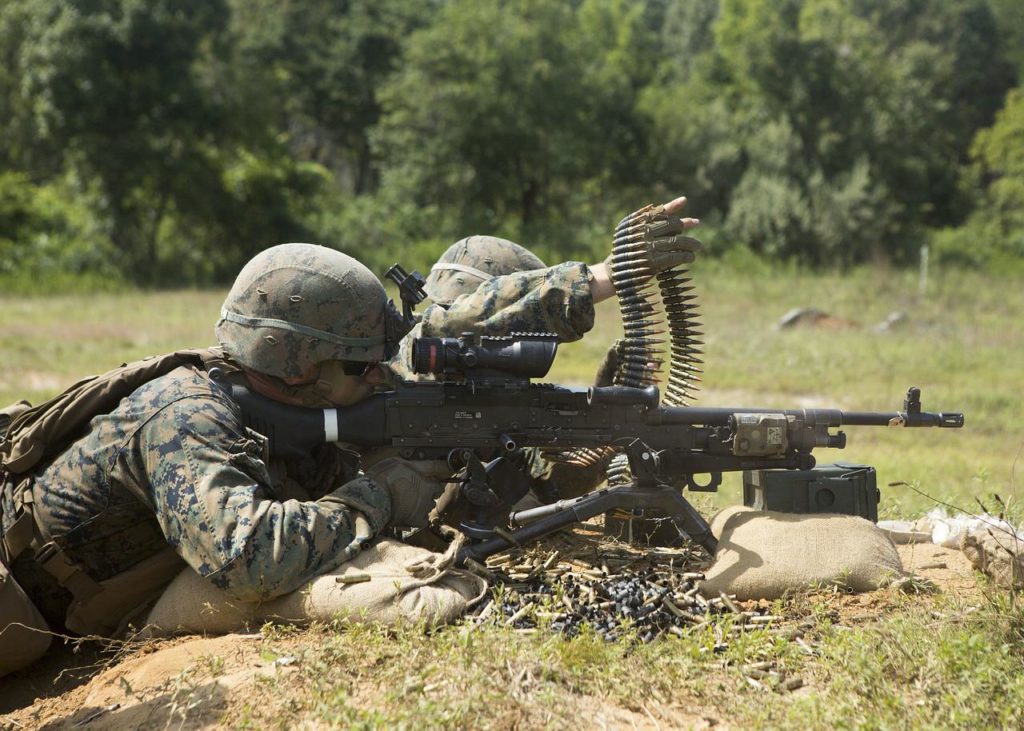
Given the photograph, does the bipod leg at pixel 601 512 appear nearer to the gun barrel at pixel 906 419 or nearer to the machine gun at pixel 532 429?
the machine gun at pixel 532 429

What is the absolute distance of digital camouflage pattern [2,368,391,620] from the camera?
4871mm

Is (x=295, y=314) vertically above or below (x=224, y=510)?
above

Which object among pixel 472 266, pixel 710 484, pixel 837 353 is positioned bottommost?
pixel 837 353

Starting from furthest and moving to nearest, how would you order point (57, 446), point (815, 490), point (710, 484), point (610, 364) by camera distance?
1. point (610, 364)
2. point (815, 490)
3. point (710, 484)
4. point (57, 446)

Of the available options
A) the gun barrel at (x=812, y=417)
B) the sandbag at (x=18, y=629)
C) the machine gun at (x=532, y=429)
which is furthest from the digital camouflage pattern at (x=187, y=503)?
the gun barrel at (x=812, y=417)

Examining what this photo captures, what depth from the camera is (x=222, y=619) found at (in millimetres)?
5238

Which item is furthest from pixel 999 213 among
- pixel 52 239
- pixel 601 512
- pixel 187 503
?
pixel 187 503

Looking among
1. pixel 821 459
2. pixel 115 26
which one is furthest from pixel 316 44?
pixel 821 459

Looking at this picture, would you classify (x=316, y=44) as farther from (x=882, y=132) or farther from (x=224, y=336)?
(x=224, y=336)

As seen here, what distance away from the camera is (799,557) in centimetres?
566

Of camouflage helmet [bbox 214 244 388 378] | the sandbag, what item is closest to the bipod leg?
camouflage helmet [bbox 214 244 388 378]

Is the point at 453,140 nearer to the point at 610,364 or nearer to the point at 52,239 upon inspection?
the point at 52,239

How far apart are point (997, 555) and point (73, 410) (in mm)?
4331

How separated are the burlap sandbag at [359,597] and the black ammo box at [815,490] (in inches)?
67.6
